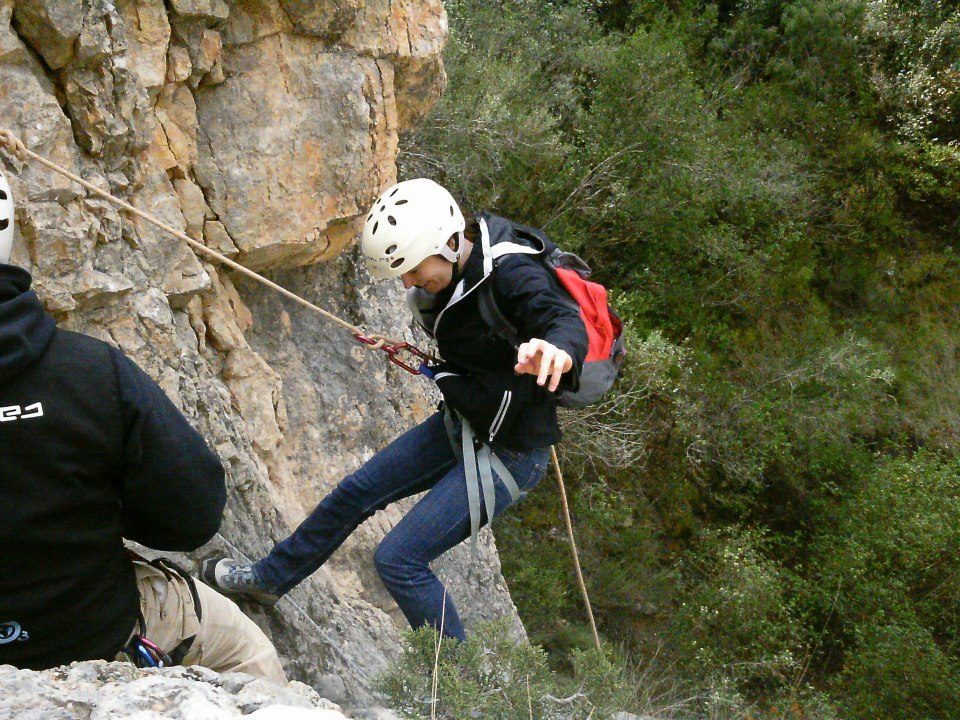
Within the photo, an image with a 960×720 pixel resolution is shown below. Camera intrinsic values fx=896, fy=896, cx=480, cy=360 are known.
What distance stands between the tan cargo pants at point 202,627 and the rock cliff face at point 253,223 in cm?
85

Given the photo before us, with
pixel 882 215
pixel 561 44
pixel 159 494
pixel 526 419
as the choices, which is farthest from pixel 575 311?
pixel 882 215

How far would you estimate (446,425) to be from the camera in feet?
11.8

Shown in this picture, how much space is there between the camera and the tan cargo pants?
103 inches

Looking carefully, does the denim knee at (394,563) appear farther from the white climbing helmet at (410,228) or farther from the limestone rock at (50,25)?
the limestone rock at (50,25)

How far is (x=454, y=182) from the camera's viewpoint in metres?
10.2

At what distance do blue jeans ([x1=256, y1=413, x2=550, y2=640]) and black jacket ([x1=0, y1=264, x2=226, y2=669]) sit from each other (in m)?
1.13

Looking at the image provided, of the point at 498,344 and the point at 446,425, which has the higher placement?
the point at 498,344

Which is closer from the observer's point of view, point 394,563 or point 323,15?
point 394,563

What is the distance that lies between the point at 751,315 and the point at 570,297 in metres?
9.45

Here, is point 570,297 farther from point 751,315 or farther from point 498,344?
point 751,315

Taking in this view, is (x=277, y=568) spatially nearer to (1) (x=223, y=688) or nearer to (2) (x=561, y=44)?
(1) (x=223, y=688)

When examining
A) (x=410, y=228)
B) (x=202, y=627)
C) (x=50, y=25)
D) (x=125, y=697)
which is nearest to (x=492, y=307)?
(x=410, y=228)

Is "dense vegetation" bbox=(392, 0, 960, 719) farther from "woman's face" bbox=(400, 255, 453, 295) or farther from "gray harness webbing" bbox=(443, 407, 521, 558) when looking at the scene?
"woman's face" bbox=(400, 255, 453, 295)

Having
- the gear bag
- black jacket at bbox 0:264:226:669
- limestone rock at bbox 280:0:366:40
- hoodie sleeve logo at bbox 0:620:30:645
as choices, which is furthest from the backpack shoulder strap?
limestone rock at bbox 280:0:366:40
